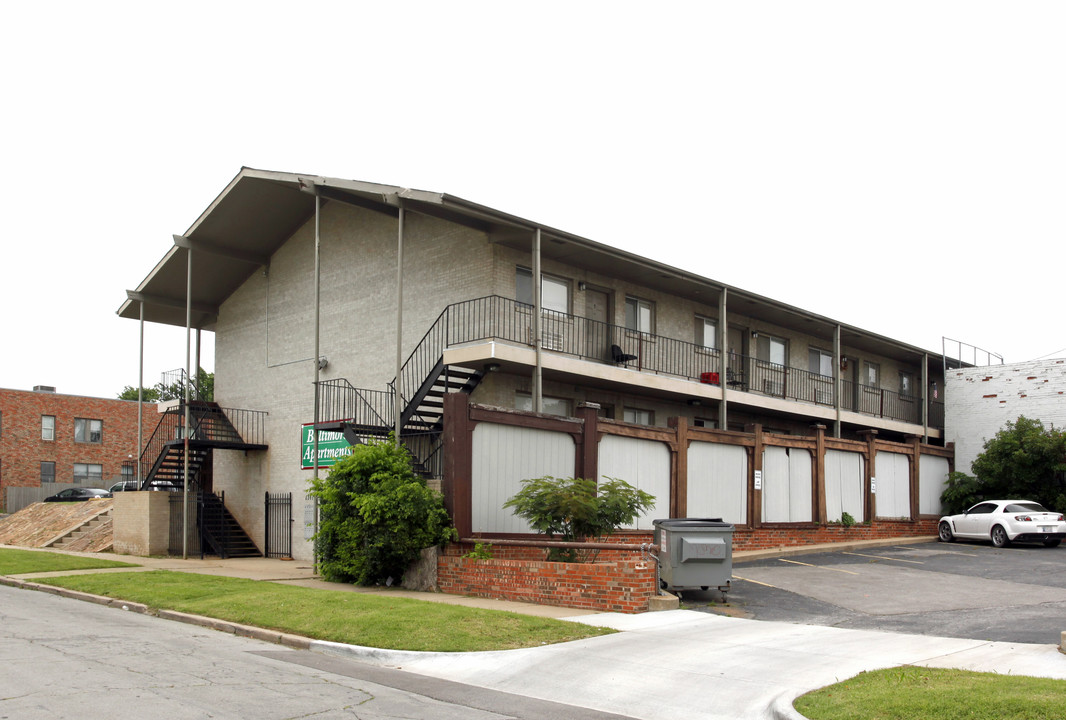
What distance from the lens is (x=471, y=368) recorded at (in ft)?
68.4

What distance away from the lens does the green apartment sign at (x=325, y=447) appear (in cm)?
2349

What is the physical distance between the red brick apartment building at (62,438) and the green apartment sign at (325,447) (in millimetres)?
26789

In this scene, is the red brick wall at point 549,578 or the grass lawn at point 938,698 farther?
the red brick wall at point 549,578

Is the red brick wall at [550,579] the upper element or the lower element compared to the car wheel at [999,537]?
upper

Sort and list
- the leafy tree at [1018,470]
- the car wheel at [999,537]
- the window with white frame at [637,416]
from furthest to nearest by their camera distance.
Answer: the leafy tree at [1018,470]
the car wheel at [999,537]
the window with white frame at [637,416]

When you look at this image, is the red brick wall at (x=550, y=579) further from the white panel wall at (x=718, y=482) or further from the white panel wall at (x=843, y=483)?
the white panel wall at (x=843, y=483)

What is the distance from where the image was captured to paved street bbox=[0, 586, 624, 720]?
311 inches

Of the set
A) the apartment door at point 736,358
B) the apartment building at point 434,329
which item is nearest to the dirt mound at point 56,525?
the apartment building at point 434,329

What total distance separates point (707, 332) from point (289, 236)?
12.4m

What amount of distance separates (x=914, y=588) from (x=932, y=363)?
2388 cm

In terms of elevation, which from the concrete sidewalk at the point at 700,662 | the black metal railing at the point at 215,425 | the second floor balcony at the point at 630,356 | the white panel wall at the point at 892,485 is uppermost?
the second floor balcony at the point at 630,356

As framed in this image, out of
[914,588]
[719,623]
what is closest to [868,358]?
[914,588]

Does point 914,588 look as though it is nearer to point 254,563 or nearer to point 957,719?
point 957,719

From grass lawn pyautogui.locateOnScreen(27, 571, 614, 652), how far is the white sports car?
18.5 m
